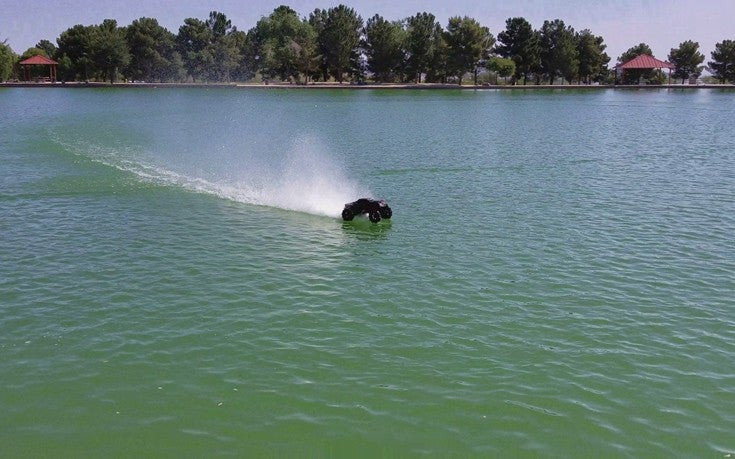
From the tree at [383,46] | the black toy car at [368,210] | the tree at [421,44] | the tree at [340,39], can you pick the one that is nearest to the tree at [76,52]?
the tree at [340,39]

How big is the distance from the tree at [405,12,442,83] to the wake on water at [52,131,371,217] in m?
140

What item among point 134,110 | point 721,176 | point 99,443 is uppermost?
point 134,110

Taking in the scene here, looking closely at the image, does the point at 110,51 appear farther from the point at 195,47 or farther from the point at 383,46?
the point at 383,46

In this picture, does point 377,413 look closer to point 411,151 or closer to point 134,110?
point 411,151

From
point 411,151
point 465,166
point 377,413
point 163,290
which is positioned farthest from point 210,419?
point 411,151

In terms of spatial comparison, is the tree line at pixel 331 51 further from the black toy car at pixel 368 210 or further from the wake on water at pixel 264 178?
the black toy car at pixel 368 210

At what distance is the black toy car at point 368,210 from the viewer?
2895 centimetres

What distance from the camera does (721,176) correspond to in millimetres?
42094

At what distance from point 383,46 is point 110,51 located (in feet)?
245

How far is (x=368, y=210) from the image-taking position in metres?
29.0

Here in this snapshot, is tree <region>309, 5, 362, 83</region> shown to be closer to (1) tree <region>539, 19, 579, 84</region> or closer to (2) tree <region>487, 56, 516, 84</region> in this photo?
(2) tree <region>487, 56, 516, 84</region>

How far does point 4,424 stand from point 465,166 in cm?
3701

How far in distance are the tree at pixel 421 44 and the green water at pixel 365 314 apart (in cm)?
15062

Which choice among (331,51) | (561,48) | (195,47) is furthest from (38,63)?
(561,48)
